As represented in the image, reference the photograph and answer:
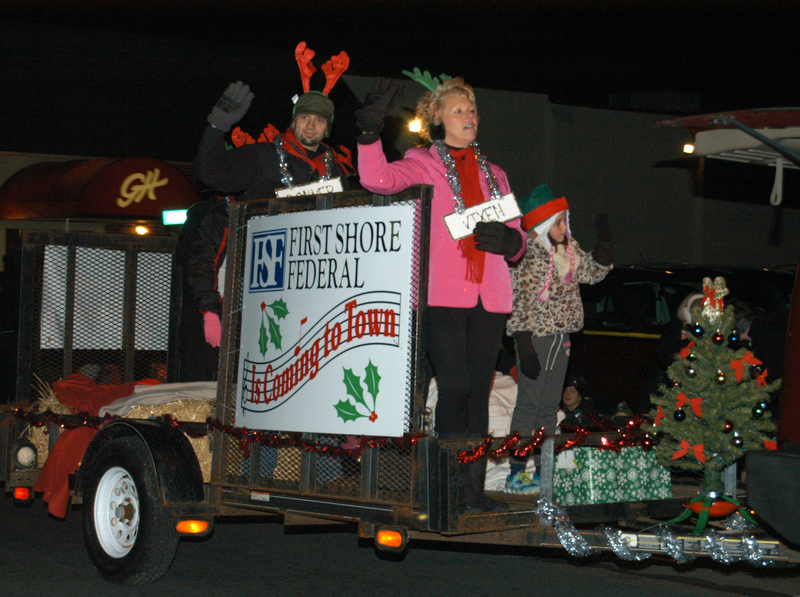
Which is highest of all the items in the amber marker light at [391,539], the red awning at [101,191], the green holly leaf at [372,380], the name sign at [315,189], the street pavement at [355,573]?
the red awning at [101,191]

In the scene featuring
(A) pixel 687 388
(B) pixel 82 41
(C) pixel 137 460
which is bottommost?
(C) pixel 137 460

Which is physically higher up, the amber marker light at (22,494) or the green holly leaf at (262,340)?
the green holly leaf at (262,340)

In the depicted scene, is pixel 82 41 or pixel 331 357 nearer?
pixel 331 357

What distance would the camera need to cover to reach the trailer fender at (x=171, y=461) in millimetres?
5164

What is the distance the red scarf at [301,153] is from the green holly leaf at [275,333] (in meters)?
1.36

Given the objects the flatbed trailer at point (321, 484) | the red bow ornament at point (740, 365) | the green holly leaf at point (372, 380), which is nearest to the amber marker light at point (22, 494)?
the flatbed trailer at point (321, 484)

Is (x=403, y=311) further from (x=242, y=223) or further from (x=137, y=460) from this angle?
(x=137, y=460)

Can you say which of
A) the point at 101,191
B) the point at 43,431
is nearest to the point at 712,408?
the point at 43,431

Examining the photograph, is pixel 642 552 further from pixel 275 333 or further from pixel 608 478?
pixel 275 333

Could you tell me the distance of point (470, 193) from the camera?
192 inches

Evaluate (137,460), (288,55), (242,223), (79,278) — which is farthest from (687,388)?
(288,55)

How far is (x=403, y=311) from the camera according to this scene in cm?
440

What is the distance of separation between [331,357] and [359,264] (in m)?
0.45

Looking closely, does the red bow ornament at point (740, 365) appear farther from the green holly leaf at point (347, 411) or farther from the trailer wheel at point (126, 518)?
the trailer wheel at point (126, 518)
